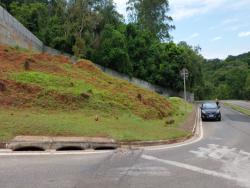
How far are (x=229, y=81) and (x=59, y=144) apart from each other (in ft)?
440

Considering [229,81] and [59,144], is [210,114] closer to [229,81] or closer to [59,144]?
[59,144]

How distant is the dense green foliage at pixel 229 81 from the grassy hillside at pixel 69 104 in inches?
3774

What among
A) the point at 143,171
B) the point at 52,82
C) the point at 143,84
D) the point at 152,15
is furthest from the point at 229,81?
the point at 143,171

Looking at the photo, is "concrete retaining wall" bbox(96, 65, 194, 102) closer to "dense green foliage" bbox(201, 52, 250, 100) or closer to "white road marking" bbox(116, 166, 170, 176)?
"white road marking" bbox(116, 166, 170, 176)

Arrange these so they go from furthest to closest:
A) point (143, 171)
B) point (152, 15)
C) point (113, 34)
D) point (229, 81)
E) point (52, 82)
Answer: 1. point (229, 81)
2. point (152, 15)
3. point (113, 34)
4. point (52, 82)
5. point (143, 171)

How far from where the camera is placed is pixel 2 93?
21906 mm

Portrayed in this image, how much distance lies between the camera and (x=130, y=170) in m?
11.4

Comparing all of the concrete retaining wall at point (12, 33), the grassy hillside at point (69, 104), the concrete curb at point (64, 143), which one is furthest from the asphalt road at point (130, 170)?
the concrete retaining wall at point (12, 33)

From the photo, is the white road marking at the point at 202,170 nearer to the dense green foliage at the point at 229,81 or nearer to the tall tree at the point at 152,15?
the tall tree at the point at 152,15

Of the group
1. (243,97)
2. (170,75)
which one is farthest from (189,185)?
(243,97)

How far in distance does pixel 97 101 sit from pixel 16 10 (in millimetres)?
37003

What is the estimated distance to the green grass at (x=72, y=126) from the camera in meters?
16.2

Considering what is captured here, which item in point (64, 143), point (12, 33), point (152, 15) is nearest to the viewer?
point (64, 143)

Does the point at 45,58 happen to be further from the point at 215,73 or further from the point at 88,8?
the point at 215,73
